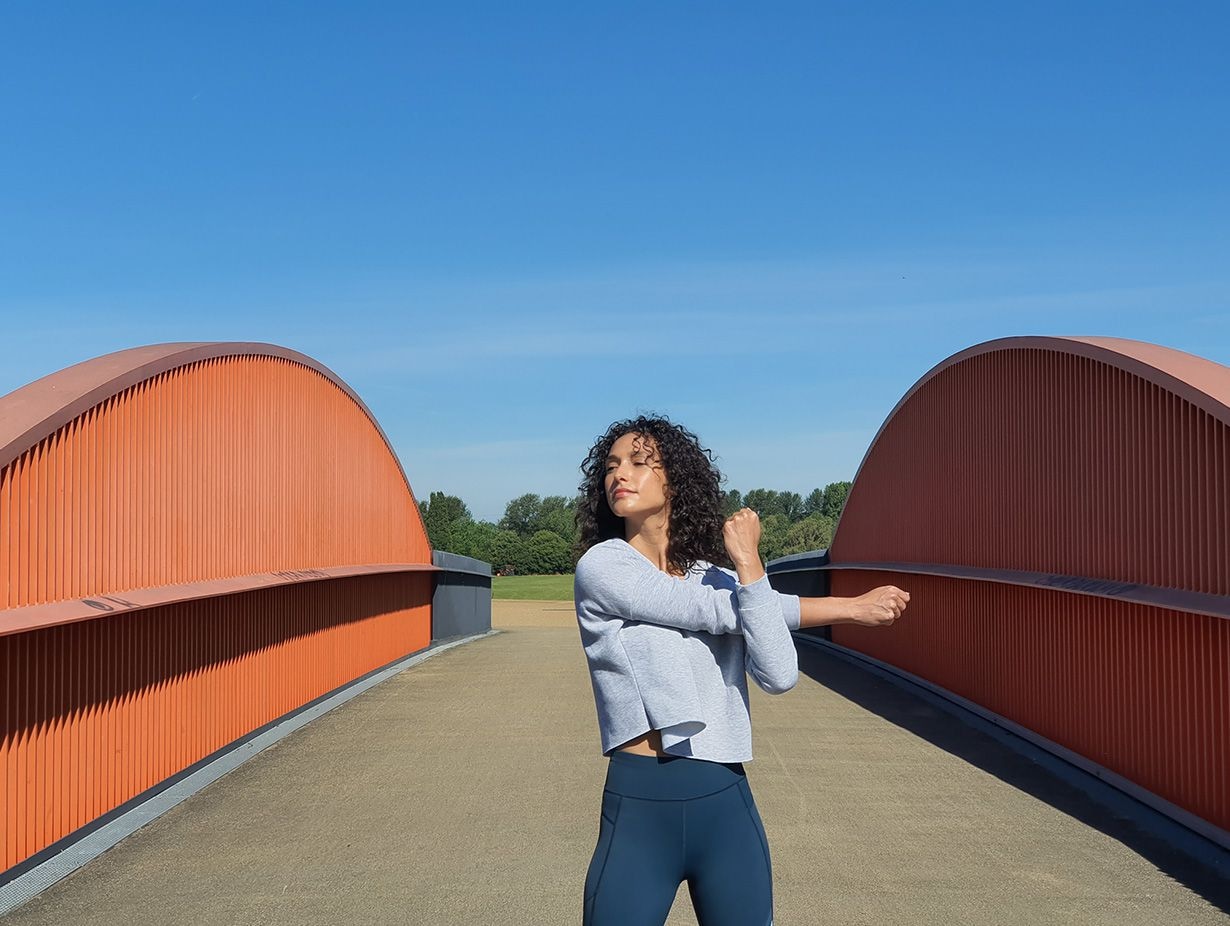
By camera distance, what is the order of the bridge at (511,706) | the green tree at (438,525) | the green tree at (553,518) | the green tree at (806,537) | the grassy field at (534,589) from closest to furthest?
1. the bridge at (511,706)
2. the grassy field at (534,589)
3. the green tree at (806,537)
4. the green tree at (438,525)
5. the green tree at (553,518)

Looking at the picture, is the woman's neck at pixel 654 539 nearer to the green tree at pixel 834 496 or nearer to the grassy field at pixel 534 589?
the grassy field at pixel 534 589

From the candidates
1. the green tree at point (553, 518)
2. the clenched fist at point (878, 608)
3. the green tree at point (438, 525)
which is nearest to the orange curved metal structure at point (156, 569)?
the clenched fist at point (878, 608)

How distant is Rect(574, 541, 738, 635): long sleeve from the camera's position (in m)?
2.89

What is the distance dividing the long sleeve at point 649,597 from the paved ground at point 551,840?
3.26m

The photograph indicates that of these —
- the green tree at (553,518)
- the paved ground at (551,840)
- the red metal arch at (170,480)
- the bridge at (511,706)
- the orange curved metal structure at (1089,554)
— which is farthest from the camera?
the green tree at (553,518)

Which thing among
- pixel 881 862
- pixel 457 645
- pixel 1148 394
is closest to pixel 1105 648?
pixel 1148 394

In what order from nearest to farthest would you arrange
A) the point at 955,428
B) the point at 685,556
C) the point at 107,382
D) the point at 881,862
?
1. the point at 685,556
2. the point at 881,862
3. the point at 107,382
4. the point at 955,428

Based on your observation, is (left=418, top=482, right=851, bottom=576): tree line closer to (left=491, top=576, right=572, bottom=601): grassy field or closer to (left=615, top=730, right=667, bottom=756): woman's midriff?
(left=491, top=576, right=572, bottom=601): grassy field

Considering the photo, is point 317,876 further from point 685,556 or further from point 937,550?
point 937,550

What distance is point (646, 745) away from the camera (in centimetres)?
295

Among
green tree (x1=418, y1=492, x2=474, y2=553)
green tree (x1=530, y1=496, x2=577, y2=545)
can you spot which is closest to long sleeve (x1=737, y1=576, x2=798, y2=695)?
green tree (x1=418, y1=492, x2=474, y2=553)

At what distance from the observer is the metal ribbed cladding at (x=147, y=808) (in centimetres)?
632

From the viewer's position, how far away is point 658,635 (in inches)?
116

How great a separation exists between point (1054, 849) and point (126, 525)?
565cm
